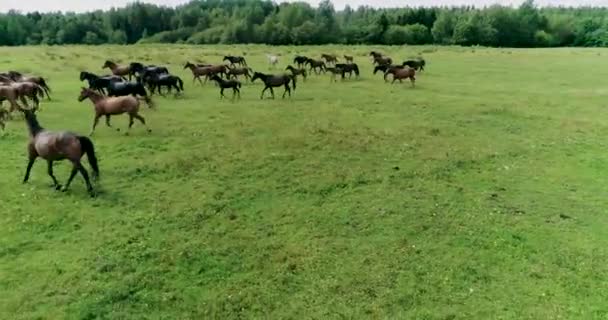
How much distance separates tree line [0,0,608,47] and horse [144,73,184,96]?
56893 mm

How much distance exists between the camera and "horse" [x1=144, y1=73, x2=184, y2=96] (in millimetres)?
26203

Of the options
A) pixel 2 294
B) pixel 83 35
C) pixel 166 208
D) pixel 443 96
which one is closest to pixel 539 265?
pixel 166 208

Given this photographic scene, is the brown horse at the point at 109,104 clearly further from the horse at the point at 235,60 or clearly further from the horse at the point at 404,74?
the horse at the point at 235,60

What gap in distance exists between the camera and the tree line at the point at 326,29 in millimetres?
83938

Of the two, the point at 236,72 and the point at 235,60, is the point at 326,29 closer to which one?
the point at 235,60

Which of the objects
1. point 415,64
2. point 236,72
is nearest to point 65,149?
point 236,72

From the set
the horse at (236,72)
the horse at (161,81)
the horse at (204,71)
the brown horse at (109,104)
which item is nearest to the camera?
the brown horse at (109,104)

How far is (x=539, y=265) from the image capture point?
415 inches

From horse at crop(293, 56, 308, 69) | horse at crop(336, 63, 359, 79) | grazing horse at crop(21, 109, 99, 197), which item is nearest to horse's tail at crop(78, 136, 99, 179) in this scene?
grazing horse at crop(21, 109, 99, 197)

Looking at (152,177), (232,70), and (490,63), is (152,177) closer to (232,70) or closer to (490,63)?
(232,70)

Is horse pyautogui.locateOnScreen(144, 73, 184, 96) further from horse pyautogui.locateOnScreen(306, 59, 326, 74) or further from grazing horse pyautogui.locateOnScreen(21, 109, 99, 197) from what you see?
grazing horse pyautogui.locateOnScreen(21, 109, 99, 197)

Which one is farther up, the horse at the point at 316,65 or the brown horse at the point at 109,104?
the horse at the point at 316,65

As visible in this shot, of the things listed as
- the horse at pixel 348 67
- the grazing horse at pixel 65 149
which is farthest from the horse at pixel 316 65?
the grazing horse at pixel 65 149

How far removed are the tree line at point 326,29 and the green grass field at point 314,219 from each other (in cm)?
6384
